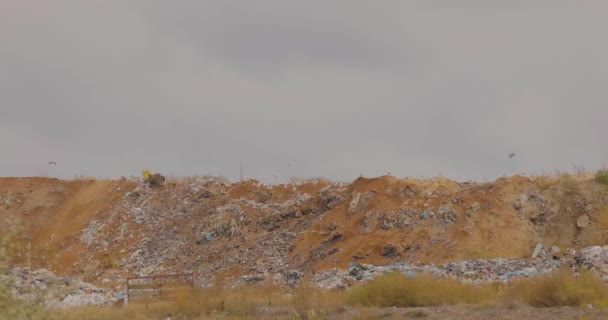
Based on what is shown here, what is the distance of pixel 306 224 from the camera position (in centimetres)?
2752

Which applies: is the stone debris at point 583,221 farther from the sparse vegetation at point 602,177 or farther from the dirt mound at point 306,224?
the sparse vegetation at point 602,177

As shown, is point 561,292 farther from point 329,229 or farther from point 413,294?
point 329,229

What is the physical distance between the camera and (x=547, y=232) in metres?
24.0

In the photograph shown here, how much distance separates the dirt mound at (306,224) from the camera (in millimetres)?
23578

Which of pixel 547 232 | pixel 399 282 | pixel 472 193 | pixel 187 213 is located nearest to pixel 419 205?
pixel 472 193

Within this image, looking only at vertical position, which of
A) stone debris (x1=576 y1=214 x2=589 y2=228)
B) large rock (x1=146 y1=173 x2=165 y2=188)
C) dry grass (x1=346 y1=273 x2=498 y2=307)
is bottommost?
dry grass (x1=346 y1=273 x2=498 y2=307)

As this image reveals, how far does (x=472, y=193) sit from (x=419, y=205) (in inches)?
77.8

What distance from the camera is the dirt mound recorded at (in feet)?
77.4

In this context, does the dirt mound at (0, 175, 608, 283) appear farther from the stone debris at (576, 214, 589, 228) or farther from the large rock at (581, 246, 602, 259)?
the large rock at (581, 246, 602, 259)

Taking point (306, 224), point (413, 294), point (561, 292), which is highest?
point (306, 224)

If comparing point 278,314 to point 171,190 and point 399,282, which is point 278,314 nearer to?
point 399,282

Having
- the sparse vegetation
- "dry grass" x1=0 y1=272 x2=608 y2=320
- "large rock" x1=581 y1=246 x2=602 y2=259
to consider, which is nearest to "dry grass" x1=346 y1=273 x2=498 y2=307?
A: "dry grass" x1=0 y1=272 x2=608 y2=320

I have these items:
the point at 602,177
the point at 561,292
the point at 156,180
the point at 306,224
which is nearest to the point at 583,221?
the point at 602,177

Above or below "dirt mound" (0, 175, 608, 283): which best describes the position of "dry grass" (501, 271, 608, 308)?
below
